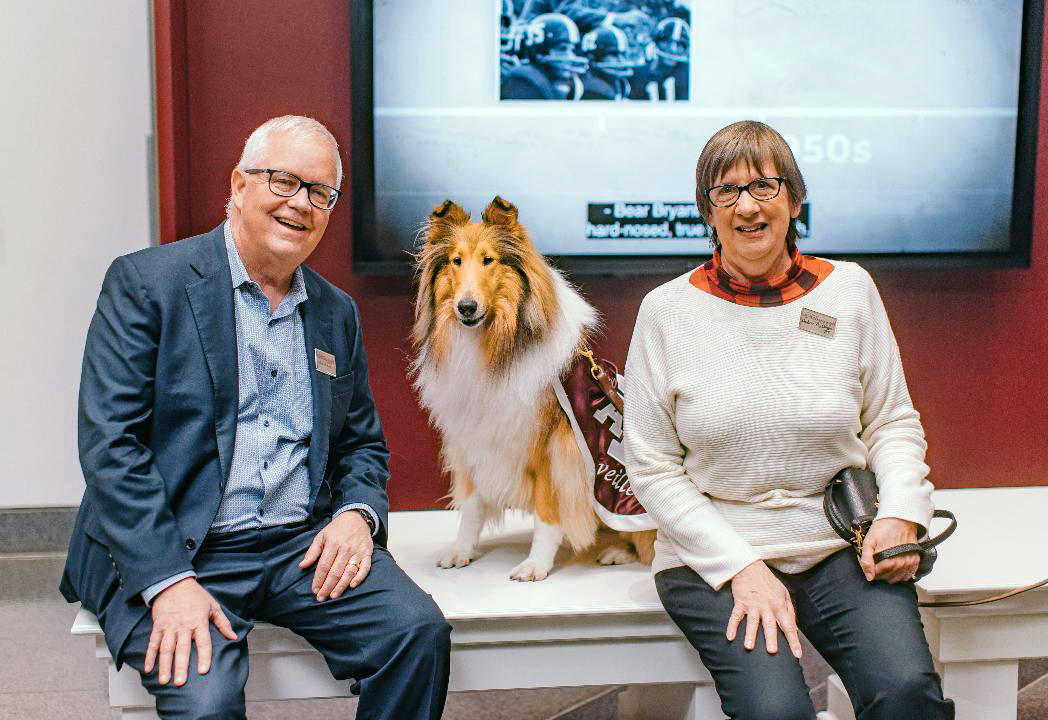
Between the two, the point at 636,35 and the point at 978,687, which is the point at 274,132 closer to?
the point at 636,35

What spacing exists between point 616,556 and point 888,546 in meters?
0.72

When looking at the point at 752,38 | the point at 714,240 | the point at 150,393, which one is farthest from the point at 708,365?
the point at 752,38

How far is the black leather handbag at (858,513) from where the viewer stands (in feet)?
5.43

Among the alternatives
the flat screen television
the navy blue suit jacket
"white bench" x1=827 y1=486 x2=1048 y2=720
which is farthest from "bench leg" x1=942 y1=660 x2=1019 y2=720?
the navy blue suit jacket

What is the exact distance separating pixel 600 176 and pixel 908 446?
1.24 m

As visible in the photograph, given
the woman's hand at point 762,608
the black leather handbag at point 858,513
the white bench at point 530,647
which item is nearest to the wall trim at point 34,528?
the white bench at point 530,647

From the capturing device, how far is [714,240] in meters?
1.89

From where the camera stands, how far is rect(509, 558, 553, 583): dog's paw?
2.09 metres

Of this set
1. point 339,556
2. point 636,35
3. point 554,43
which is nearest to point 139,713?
point 339,556

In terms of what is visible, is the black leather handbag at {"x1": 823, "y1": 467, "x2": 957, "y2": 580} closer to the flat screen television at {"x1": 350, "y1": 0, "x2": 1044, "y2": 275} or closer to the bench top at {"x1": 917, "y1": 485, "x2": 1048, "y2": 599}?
the bench top at {"x1": 917, "y1": 485, "x2": 1048, "y2": 599}

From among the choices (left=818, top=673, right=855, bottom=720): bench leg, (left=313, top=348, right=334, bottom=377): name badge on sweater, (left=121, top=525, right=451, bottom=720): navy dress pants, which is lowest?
(left=818, top=673, right=855, bottom=720): bench leg

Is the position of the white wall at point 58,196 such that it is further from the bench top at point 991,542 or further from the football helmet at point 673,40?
the bench top at point 991,542

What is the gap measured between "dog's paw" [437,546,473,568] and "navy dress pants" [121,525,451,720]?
0.39m

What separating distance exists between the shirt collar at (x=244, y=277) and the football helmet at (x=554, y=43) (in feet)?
3.53
